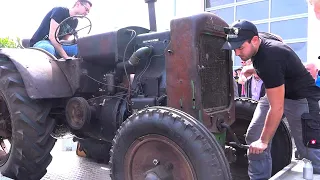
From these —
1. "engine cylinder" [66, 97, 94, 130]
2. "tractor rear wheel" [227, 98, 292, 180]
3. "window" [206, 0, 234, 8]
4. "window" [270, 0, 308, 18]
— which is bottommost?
"tractor rear wheel" [227, 98, 292, 180]

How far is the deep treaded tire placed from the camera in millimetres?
3047

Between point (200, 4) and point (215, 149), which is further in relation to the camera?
point (200, 4)

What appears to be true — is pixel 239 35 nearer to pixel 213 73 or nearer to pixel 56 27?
pixel 213 73

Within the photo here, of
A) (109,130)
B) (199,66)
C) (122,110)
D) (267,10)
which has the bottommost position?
(109,130)

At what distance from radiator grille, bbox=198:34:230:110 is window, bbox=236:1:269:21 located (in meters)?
7.31

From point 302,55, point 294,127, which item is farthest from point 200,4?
point 294,127

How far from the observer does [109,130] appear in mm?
3322

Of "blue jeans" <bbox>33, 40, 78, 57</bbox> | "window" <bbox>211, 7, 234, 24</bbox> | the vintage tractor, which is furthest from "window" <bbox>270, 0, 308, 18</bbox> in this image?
"blue jeans" <bbox>33, 40, 78, 57</bbox>

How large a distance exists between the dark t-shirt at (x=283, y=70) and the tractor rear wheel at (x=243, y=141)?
50cm

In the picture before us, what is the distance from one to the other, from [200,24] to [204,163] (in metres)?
1.10

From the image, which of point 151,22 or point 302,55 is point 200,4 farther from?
point 151,22

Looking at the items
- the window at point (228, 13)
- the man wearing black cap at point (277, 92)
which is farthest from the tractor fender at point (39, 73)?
the window at point (228, 13)

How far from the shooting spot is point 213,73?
287 cm

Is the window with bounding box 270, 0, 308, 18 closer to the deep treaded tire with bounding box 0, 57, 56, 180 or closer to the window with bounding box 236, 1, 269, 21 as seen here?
the window with bounding box 236, 1, 269, 21
